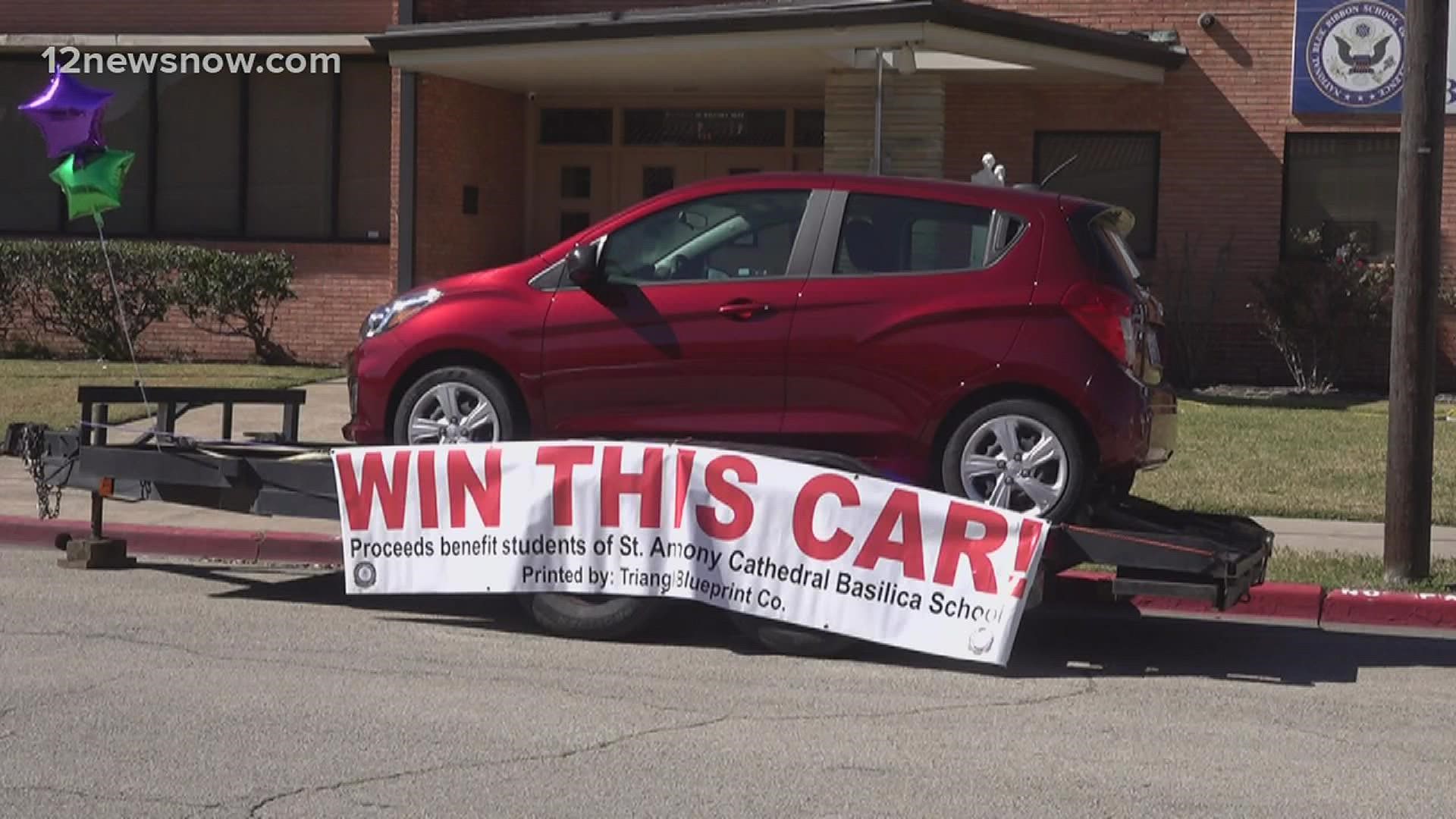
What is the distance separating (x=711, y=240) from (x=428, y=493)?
5.65 feet

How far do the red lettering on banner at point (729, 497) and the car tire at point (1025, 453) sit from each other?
92 cm

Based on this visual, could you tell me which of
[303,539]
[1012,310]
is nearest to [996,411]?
[1012,310]

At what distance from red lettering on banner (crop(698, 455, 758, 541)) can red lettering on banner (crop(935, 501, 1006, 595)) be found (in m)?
0.84

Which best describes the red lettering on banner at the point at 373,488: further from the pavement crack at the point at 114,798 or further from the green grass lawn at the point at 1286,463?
the green grass lawn at the point at 1286,463

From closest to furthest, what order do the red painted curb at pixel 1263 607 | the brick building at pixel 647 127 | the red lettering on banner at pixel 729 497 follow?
the red lettering on banner at pixel 729 497 → the red painted curb at pixel 1263 607 → the brick building at pixel 647 127

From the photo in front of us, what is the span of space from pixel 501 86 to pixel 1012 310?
1436cm

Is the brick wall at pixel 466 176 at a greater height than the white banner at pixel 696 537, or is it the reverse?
the brick wall at pixel 466 176

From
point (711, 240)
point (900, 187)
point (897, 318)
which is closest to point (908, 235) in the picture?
point (900, 187)

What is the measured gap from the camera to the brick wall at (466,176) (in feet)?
66.5

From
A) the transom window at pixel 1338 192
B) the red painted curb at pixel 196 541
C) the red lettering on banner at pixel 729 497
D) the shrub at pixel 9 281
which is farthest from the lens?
the shrub at pixel 9 281

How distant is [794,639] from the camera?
8.22m

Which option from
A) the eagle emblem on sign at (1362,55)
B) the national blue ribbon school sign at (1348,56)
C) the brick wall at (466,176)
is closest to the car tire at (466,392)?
the brick wall at (466,176)

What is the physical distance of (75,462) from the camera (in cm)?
926

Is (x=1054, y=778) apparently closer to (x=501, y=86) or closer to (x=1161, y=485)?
(x=1161, y=485)
